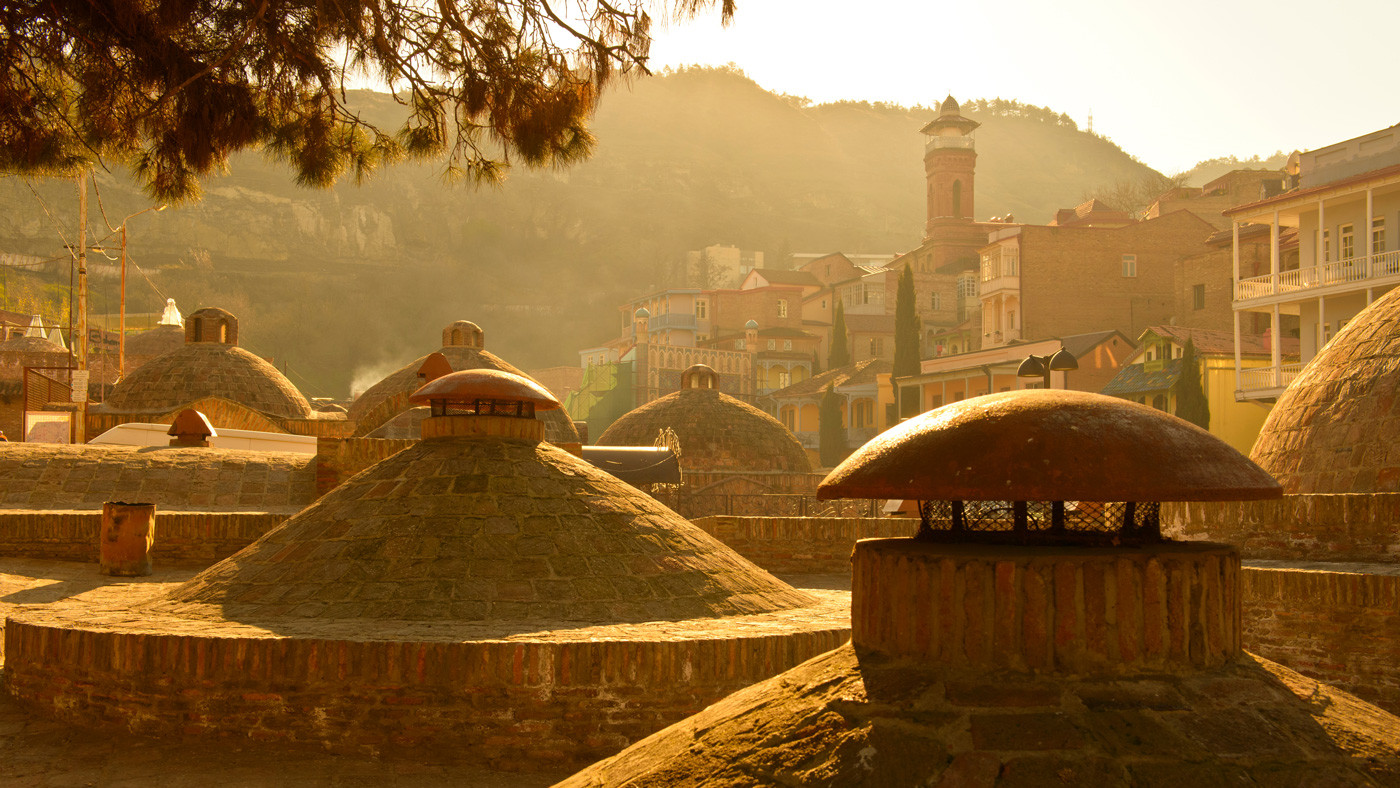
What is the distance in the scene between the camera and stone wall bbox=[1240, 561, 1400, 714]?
8.88 meters

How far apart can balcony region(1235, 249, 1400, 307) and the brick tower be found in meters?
37.3

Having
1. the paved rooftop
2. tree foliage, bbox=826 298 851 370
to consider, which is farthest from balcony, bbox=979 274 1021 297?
the paved rooftop

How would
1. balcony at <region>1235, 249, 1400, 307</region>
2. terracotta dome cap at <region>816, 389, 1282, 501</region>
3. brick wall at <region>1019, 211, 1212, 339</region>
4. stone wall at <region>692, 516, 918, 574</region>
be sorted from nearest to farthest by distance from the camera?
terracotta dome cap at <region>816, 389, 1282, 501</region>
stone wall at <region>692, 516, 918, 574</region>
balcony at <region>1235, 249, 1400, 307</region>
brick wall at <region>1019, 211, 1212, 339</region>

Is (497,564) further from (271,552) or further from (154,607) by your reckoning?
(154,607)

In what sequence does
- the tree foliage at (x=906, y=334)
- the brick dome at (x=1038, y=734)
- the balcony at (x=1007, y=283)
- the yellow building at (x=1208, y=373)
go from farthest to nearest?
the balcony at (x=1007, y=283), the tree foliage at (x=906, y=334), the yellow building at (x=1208, y=373), the brick dome at (x=1038, y=734)

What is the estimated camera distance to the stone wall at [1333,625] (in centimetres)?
888

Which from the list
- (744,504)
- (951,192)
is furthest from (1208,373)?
(951,192)

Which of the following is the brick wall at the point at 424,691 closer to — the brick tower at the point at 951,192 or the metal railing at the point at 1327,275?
the metal railing at the point at 1327,275

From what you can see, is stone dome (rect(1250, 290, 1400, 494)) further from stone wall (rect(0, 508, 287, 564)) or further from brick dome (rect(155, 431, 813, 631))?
stone wall (rect(0, 508, 287, 564))

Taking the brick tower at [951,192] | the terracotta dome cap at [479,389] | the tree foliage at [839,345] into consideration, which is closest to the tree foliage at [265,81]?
the terracotta dome cap at [479,389]

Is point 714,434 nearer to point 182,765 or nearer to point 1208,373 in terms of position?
point 1208,373

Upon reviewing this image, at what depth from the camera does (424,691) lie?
7.04 metres

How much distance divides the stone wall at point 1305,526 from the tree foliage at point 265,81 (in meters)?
6.93

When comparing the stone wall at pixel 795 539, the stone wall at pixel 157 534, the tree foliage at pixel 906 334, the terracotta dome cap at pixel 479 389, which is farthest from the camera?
the tree foliage at pixel 906 334
